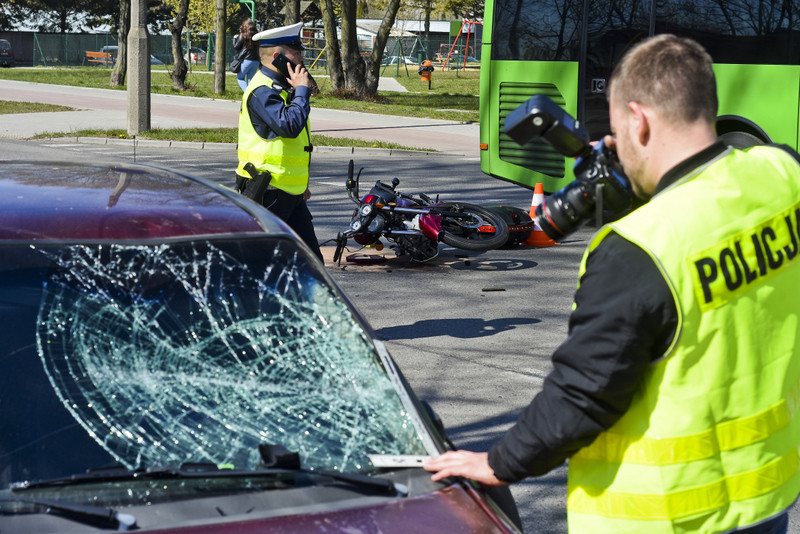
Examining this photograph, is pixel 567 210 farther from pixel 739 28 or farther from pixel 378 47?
pixel 378 47

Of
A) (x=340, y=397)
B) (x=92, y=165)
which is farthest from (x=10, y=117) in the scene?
(x=340, y=397)

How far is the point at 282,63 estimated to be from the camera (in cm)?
621

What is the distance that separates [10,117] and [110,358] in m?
20.3

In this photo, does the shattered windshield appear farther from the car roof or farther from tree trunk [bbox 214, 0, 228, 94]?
tree trunk [bbox 214, 0, 228, 94]

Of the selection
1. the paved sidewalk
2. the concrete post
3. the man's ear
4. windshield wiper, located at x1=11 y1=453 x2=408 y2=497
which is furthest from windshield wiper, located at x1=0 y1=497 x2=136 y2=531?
the concrete post

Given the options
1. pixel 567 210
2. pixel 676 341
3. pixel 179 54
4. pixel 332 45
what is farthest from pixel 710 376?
pixel 179 54

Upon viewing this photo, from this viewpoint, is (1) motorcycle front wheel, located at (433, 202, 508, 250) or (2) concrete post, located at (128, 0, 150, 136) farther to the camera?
(2) concrete post, located at (128, 0, 150, 136)

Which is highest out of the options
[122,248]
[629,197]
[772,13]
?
[772,13]

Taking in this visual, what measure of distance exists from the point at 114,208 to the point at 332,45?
26.2 metres

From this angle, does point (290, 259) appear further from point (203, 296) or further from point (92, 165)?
point (92, 165)

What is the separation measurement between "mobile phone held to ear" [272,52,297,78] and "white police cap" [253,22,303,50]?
0.28 feet

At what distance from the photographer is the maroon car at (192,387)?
2129mm

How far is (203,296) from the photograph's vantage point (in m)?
2.74

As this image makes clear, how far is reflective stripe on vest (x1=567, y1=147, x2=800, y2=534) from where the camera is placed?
6.57 ft
